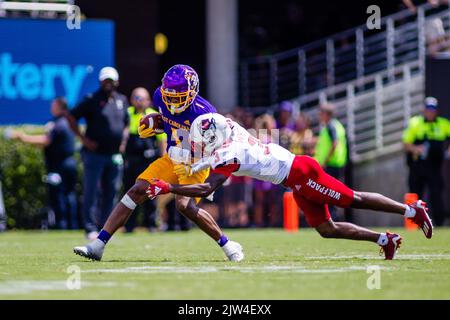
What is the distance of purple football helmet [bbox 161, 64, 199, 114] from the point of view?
11.0m

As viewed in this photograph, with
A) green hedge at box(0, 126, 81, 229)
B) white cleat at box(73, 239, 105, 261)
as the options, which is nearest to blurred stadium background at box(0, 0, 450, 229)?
green hedge at box(0, 126, 81, 229)

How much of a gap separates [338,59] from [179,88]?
46.0 ft

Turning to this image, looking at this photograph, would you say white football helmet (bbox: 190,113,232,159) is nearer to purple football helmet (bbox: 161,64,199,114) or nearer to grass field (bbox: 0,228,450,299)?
purple football helmet (bbox: 161,64,199,114)

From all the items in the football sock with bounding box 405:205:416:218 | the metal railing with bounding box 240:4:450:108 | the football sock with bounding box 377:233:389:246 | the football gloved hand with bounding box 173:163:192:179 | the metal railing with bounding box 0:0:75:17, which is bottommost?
the football sock with bounding box 377:233:389:246

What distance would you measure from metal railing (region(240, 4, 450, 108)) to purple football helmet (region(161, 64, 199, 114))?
40.0 feet

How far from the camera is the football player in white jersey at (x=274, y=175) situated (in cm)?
1075

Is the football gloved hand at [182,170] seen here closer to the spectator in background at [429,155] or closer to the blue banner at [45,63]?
the spectator in background at [429,155]

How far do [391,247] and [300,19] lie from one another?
52.5ft

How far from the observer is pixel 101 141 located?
16406 mm

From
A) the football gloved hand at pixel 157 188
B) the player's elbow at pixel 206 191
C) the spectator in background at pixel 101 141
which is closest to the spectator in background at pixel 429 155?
the spectator in background at pixel 101 141

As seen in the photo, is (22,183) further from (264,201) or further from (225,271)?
(225,271)

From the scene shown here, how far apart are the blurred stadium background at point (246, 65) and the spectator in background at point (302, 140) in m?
0.78
